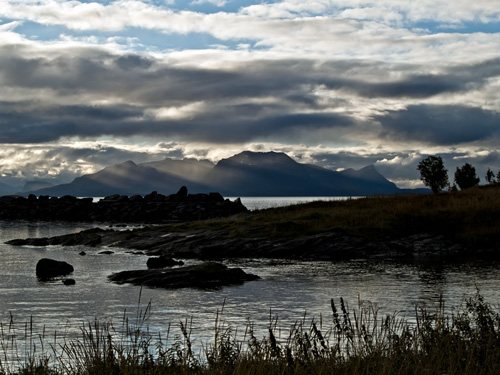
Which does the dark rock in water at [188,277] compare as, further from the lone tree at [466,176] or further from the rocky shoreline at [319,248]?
the lone tree at [466,176]

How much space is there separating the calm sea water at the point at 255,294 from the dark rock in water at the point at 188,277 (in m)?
1.39

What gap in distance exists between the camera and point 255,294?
107ft

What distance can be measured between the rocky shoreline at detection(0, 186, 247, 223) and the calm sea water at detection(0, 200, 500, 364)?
8475 cm

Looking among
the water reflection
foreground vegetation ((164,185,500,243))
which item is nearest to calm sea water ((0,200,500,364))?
the water reflection

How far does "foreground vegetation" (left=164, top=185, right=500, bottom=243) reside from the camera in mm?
55000

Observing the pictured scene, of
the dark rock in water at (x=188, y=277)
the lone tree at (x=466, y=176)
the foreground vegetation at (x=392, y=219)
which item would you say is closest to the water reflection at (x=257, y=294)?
the dark rock in water at (x=188, y=277)

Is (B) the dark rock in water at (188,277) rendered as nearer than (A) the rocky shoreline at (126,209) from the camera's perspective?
Yes

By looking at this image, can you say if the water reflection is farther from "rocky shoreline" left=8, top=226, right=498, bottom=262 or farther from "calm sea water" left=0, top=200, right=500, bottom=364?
"rocky shoreline" left=8, top=226, right=498, bottom=262

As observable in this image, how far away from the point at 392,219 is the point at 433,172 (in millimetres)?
79112

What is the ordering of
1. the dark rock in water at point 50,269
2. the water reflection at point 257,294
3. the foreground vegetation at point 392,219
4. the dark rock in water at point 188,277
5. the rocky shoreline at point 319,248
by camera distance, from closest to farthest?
the water reflection at point 257,294, the dark rock in water at point 188,277, the dark rock in water at point 50,269, the rocky shoreline at point 319,248, the foreground vegetation at point 392,219

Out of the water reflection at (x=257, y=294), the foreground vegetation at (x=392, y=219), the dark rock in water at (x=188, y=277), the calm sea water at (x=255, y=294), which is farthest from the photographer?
the foreground vegetation at (x=392, y=219)

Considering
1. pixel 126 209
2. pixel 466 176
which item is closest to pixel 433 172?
pixel 466 176

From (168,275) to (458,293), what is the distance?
18163 mm

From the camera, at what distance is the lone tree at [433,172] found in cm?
13212
